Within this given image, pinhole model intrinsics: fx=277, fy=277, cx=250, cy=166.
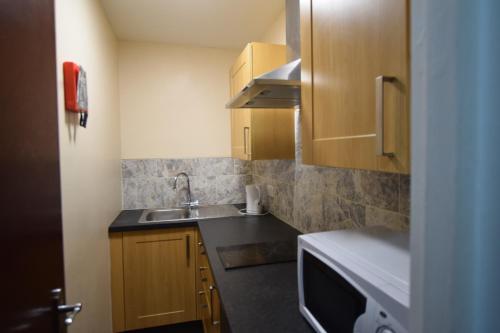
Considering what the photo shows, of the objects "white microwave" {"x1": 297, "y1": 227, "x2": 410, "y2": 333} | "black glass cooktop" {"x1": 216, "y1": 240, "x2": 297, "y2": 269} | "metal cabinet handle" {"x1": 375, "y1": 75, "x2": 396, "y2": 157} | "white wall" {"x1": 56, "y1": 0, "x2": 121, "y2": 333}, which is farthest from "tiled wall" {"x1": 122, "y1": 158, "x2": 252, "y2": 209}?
"metal cabinet handle" {"x1": 375, "y1": 75, "x2": 396, "y2": 157}

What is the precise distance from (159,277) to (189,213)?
0.61 m

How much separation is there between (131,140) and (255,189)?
4.05 ft

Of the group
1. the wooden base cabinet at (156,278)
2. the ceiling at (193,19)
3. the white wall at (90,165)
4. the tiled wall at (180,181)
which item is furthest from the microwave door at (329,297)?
the tiled wall at (180,181)

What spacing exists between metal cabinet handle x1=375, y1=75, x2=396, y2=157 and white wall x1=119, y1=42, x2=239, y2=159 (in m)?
2.25

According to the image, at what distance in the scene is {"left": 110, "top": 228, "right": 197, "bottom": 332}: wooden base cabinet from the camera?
2062 millimetres

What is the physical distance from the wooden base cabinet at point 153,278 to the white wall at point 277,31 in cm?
158

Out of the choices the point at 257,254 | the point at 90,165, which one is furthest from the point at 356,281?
the point at 90,165

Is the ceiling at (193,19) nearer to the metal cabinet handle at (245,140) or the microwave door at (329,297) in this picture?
the metal cabinet handle at (245,140)

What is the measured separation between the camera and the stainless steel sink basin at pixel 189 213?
2.36 meters

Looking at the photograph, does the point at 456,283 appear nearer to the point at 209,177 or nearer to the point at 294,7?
the point at 294,7

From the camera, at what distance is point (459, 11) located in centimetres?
24

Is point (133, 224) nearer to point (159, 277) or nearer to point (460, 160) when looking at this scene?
point (159, 277)

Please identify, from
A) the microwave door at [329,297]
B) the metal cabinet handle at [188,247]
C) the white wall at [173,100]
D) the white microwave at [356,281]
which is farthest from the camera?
the white wall at [173,100]

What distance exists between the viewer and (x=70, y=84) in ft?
3.94
